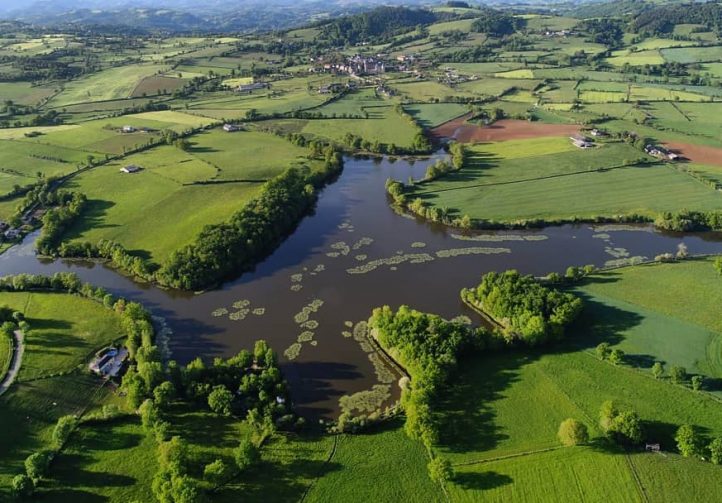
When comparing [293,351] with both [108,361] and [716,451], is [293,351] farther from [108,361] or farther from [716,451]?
[716,451]

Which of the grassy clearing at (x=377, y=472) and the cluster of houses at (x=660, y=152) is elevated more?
the cluster of houses at (x=660, y=152)

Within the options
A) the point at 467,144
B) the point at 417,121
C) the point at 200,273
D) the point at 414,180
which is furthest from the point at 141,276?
the point at 417,121

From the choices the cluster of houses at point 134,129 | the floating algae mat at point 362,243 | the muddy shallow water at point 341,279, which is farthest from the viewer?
the cluster of houses at point 134,129

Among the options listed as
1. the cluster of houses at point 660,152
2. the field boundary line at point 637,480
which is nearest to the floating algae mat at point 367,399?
the field boundary line at point 637,480

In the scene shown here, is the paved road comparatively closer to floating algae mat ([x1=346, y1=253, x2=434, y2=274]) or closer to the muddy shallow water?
the muddy shallow water

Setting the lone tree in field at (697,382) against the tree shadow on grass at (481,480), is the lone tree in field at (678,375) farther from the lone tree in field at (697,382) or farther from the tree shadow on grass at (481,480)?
the tree shadow on grass at (481,480)

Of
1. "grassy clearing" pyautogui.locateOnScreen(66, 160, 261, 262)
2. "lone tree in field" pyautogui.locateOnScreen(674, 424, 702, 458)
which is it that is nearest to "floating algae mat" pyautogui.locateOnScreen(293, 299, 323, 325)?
"grassy clearing" pyautogui.locateOnScreen(66, 160, 261, 262)

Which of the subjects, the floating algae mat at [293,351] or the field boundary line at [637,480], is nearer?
the field boundary line at [637,480]
